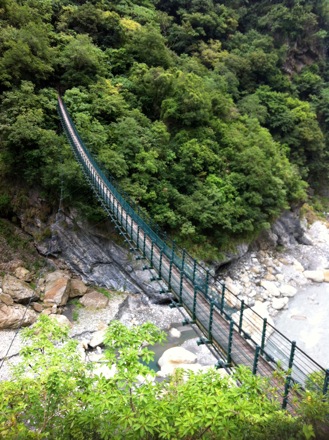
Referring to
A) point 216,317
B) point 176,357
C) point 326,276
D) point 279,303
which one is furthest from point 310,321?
point 216,317

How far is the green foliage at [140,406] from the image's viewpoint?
7.66ft

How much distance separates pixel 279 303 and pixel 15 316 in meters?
8.68

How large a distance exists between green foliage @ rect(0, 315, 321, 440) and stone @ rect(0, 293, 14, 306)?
607 cm

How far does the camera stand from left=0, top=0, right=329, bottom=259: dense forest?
1048cm

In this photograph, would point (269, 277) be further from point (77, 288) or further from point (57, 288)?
point (57, 288)

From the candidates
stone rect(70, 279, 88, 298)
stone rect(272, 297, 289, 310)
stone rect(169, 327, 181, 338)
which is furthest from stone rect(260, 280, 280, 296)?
stone rect(70, 279, 88, 298)

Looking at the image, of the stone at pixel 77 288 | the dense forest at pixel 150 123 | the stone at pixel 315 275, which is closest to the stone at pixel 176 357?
the stone at pixel 77 288

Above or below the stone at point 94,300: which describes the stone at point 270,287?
Answer: above

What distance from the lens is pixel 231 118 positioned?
48.2 ft

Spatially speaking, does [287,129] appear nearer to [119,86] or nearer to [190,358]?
[119,86]

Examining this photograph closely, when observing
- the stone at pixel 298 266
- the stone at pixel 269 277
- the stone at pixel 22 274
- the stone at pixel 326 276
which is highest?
the stone at pixel 326 276

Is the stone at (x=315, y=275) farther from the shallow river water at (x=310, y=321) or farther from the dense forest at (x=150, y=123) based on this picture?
the dense forest at (x=150, y=123)

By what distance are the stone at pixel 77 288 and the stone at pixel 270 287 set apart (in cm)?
675

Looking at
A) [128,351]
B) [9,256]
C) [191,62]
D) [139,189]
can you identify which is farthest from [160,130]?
[128,351]
